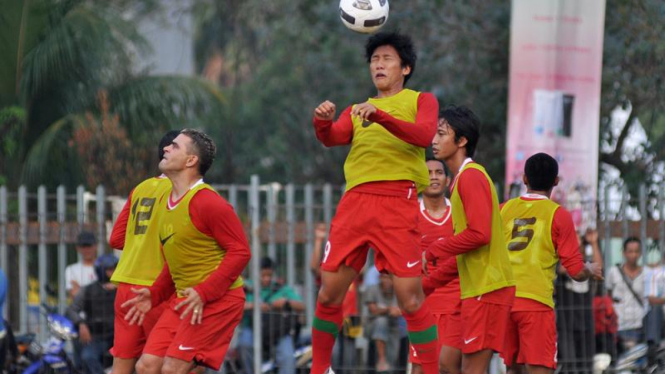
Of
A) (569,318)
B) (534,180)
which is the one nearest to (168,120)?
(569,318)

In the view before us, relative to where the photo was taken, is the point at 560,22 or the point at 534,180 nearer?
the point at 534,180

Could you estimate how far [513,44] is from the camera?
560 inches

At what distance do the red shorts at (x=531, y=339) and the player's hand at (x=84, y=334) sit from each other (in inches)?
197

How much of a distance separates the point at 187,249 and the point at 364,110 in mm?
1648

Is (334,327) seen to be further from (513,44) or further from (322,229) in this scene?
(513,44)

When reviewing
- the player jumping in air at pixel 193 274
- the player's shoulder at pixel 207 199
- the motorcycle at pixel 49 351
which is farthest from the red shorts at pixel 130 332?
the motorcycle at pixel 49 351

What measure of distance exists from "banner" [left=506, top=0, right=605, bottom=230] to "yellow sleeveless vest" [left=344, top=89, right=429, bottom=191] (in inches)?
221

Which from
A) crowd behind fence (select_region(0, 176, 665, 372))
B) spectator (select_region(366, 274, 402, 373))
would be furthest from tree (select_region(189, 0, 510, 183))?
spectator (select_region(366, 274, 402, 373))

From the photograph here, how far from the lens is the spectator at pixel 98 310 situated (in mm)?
12875

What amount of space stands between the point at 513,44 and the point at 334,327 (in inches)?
251

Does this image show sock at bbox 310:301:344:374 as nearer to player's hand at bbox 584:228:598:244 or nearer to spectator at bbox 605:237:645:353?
player's hand at bbox 584:228:598:244

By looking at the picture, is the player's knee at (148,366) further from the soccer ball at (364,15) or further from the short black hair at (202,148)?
the soccer ball at (364,15)

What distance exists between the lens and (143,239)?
9578 millimetres

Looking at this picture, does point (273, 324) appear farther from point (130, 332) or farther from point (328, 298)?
point (328, 298)
